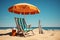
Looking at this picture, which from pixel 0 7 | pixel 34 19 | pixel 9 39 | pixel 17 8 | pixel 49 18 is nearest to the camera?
pixel 9 39

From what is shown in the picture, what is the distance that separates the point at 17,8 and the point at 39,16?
216 cm

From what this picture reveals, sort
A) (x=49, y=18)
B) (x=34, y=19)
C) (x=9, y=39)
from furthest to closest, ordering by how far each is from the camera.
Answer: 1. (x=49, y=18)
2. (x=34, y=19)
3. (x=9, y=39)

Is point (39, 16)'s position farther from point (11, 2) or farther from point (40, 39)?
point (40, 39)

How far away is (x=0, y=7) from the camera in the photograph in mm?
6094

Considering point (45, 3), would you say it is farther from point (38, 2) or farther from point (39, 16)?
point (39, 16)

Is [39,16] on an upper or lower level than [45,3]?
lower

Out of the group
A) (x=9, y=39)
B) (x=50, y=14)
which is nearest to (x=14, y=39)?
(x=9, y=39)

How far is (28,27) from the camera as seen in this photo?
532cm

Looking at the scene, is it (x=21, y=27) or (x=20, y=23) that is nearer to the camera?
(x=21, y=27)

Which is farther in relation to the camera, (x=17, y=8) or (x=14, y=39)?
(x=17, y=8)

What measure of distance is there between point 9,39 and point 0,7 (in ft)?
7.26

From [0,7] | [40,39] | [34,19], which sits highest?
[0,7]

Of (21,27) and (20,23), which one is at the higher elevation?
(20,23)

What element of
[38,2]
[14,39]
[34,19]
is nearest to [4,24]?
[34,19]
